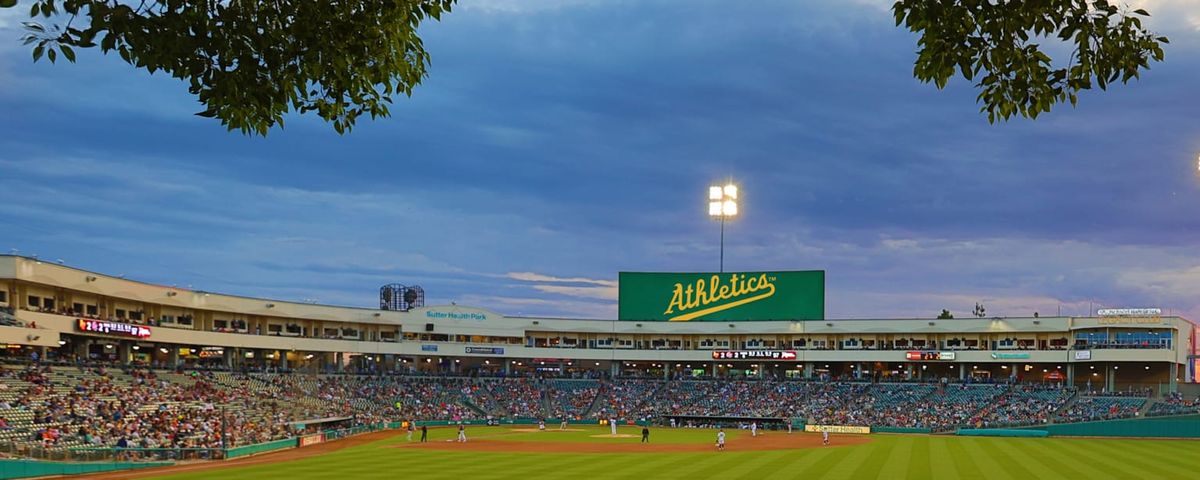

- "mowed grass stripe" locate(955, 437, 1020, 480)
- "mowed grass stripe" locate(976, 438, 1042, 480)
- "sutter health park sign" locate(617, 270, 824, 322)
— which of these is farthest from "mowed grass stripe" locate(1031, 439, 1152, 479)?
"sutter health park sign" locate(617, 270, 824, 322)

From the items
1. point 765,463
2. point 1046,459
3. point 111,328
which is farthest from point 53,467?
point 1046,459

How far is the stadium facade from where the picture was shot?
9019 cm

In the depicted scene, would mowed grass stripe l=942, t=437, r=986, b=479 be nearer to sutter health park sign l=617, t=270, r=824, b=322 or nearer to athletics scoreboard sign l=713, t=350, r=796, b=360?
sutter health park sign l=617, t=270, r=824, b=322

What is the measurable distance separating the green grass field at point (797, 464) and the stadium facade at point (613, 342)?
1152 inches

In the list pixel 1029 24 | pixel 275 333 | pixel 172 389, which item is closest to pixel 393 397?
pixel 275 333

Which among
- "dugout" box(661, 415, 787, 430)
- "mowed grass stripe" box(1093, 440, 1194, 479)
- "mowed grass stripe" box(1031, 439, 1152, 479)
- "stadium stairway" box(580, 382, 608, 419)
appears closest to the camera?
"mowed grass stripe" box(1093, 440, 1194, 479)

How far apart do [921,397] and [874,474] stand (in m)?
57.1

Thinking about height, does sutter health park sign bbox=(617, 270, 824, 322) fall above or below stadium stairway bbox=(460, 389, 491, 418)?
above

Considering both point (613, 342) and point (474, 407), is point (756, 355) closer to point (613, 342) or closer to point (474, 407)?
point (613, 342)

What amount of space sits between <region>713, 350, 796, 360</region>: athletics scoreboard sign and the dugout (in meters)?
16.7

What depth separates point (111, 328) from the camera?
7675 centimetres

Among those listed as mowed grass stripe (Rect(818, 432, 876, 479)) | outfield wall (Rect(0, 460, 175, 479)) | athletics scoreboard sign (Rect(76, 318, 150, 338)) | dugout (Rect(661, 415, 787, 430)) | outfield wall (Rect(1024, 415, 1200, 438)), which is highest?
athletics scoreboard sign (Rect(76, 318, 150, 338))

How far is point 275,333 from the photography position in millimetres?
104812

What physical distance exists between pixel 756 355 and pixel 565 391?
22.5 meters
